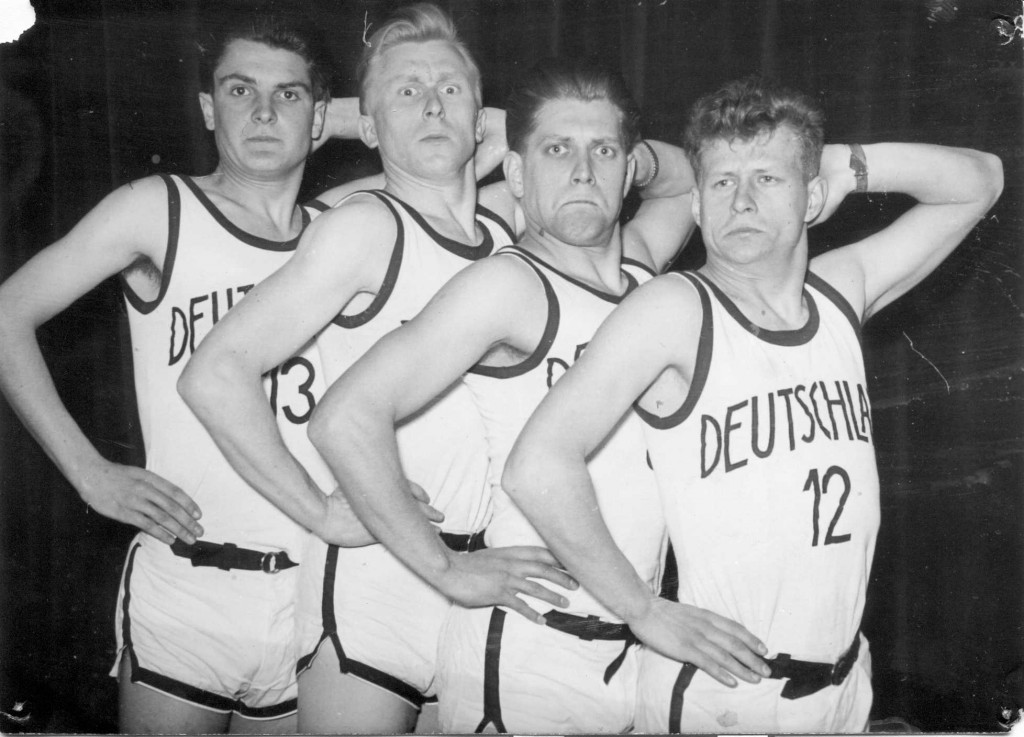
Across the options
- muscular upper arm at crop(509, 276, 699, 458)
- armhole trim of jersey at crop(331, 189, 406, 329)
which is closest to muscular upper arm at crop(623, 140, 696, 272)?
muscular upper arm at crop(509, 276, 699, 458)

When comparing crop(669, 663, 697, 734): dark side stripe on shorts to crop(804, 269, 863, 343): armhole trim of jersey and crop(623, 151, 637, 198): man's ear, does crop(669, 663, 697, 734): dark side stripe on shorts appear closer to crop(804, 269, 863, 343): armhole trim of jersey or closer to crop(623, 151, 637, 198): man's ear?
crop(804, 269, 863, 343): armhole trim of jersey

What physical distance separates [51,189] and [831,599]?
1.83 meters

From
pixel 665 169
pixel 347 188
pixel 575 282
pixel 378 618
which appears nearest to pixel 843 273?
pixel 665 169

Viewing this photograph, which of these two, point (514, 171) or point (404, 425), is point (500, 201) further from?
point (404, 425)

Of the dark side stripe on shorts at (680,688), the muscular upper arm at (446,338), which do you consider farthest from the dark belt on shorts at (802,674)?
the muscular upper arm at (446,338)

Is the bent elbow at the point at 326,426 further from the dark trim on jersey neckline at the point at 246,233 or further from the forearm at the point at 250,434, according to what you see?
the dark trim on jersey neckline at the point at 246,233

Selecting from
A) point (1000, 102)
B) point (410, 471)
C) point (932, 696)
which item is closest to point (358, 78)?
point (410, 471)

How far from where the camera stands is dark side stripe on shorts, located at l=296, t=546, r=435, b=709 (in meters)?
1.67

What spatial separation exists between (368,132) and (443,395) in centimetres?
60

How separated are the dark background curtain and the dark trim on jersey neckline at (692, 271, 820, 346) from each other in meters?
0.21

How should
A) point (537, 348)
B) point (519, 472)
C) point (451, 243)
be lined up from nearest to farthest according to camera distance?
1. point (519, 472)
2. point (537, 348)
3. point (451, 243)

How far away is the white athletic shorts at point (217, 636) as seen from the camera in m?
1.77

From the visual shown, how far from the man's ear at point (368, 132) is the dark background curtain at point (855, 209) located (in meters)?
0.02

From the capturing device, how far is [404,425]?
1.63m
